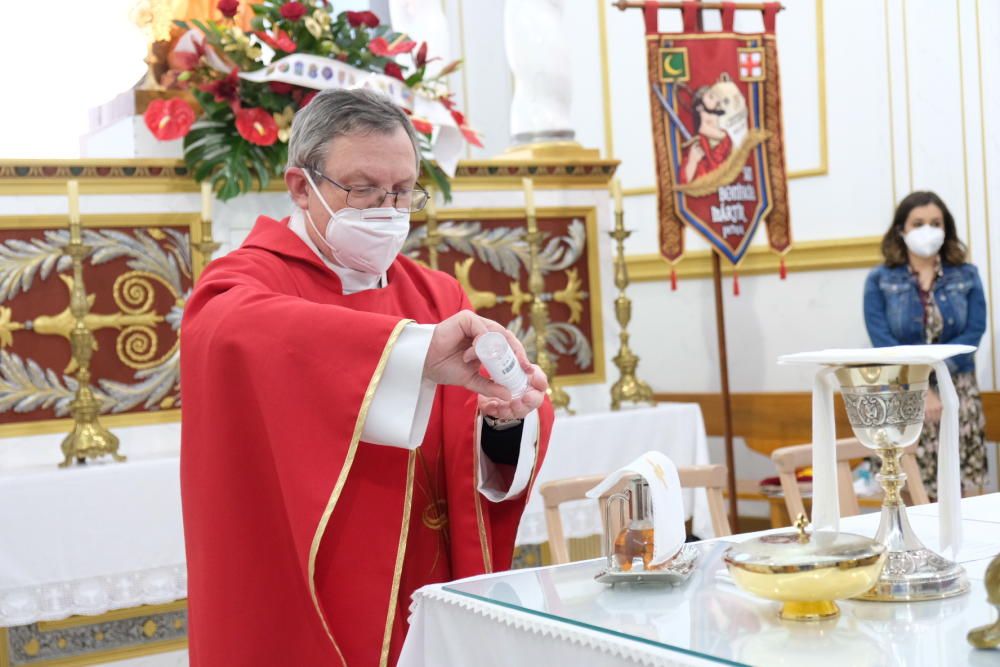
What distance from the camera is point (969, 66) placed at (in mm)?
6441

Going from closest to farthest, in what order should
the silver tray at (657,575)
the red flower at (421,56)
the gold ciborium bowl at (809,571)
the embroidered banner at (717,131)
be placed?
the gold ciborium bowl at (809,571), the silver tray at (657,575), the red flower at (421,56), the embroidered banner at (717,131)

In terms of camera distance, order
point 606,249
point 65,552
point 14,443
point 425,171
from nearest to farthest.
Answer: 1. point 65,552
2. point 14,443
3. point 425,171
4. point 606,249

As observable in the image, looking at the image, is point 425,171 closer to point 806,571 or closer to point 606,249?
point 606,249

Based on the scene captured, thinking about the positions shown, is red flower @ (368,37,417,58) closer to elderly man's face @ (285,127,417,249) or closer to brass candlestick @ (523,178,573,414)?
brass candlestick @ (523,178,573,414)

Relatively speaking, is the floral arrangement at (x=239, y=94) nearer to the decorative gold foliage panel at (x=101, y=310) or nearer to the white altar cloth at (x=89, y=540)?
the decorative gold foliage panel at (x=101, y=310)

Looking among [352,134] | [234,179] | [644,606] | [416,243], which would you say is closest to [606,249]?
[416,243]

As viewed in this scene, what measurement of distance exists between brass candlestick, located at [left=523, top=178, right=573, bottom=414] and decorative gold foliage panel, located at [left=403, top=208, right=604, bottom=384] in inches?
5.1

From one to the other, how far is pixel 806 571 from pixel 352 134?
127 centimetres

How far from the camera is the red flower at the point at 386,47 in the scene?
14.1 ft

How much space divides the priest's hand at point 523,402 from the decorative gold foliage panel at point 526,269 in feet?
6.94

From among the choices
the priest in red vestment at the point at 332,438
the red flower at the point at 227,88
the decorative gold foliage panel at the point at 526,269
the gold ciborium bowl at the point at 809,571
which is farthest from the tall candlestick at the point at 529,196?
the gold ciborium bowl at the point at 809,571

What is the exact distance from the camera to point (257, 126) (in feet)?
13.4

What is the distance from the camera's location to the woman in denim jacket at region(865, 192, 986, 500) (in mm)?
5684

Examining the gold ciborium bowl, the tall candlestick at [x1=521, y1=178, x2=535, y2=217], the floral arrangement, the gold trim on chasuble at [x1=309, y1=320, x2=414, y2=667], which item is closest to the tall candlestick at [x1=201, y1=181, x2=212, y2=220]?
the floral arrangement
